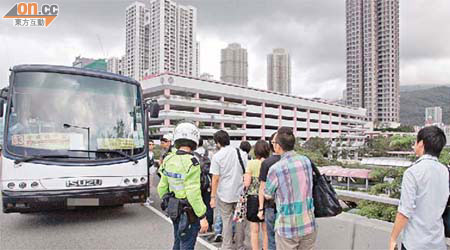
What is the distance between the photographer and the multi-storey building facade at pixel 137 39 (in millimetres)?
49750

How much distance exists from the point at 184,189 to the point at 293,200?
0.97m

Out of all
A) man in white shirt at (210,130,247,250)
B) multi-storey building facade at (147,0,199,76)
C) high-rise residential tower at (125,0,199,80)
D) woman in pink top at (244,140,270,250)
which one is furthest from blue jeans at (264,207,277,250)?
multi-storey building facade at (147,0,199,76)

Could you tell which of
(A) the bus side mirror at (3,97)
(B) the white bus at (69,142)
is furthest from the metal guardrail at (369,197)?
(A) the bus side mirror at (3,97)

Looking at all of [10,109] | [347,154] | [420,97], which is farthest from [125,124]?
[420,97]

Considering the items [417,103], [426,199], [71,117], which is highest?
[417,103]

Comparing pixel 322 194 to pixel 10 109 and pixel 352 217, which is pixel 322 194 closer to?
pixel 352 217

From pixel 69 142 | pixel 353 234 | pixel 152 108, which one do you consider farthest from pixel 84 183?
pixel 353 234

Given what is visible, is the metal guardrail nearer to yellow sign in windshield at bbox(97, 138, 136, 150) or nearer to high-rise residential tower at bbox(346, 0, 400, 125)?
yellow sign in windshield at bbox(97, 138, 136, 150)

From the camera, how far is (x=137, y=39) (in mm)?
53281

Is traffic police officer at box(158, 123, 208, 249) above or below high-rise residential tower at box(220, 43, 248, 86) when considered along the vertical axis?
below

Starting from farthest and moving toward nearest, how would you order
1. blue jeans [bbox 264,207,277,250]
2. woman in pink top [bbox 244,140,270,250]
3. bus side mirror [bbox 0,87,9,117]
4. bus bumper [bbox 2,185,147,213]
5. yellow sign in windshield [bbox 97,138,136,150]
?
yellow sign in windshield [bbox 97,138,136,150]
bus side mirror [bbox 0,87,9,117]
bus bumper [bbox 2,185,147,213]
woman in pink top [bbox 244,140,270,250]
blue jeans [bbox 264,207,277,250]

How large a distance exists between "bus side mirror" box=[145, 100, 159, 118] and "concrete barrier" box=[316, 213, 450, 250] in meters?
3.59

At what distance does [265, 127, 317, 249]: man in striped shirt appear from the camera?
253 centimetres

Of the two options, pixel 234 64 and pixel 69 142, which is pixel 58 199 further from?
pixel 234 64
